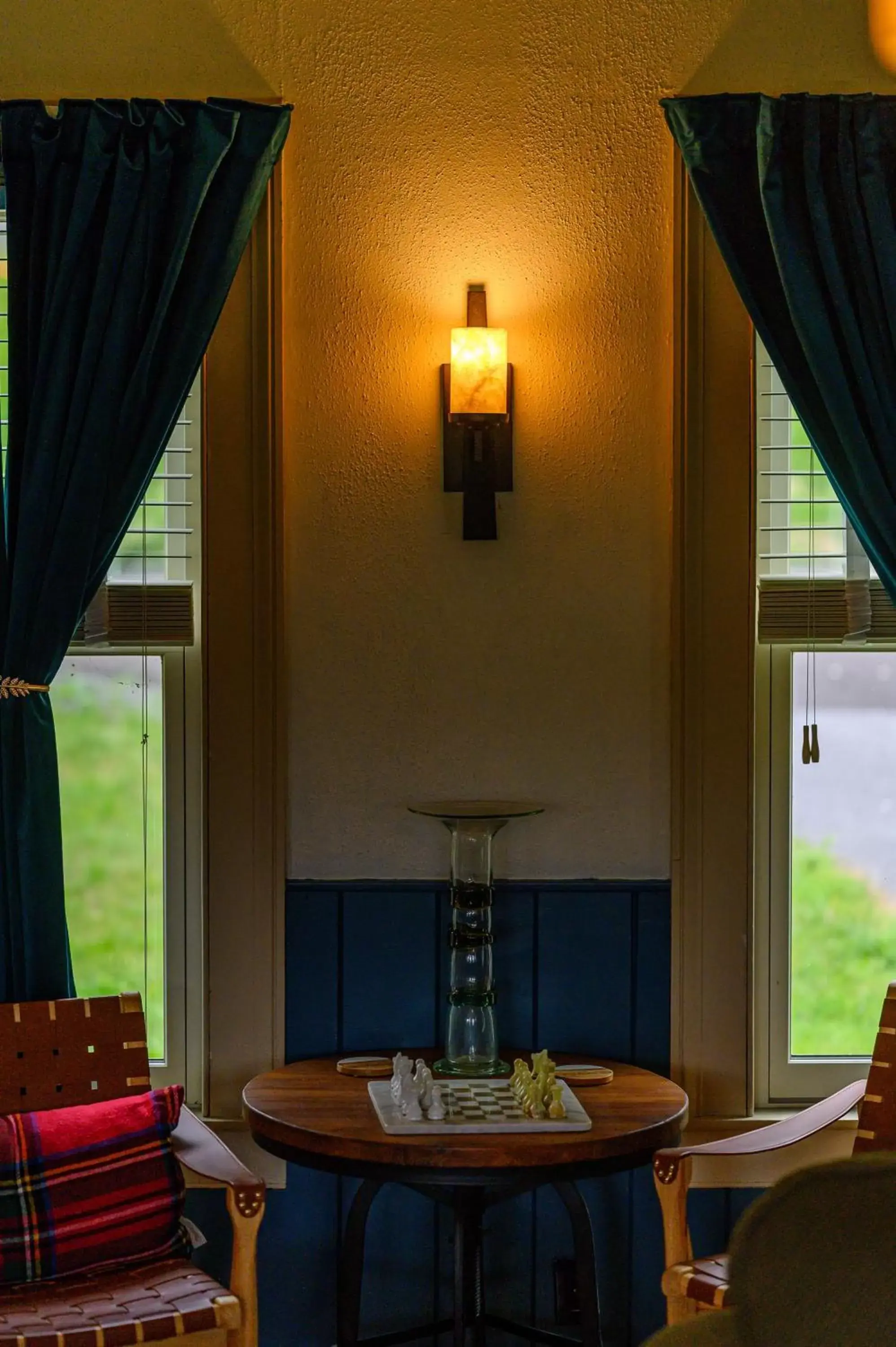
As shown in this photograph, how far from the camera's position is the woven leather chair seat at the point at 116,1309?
2.09 meters

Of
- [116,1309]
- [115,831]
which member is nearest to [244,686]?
[115,831]

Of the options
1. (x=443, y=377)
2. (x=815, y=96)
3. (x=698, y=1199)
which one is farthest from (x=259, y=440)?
(x=698, y=1199)

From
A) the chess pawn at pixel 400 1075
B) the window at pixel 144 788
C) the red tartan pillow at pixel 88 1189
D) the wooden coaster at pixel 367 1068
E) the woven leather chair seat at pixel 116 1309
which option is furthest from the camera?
the window at pixel 144 788

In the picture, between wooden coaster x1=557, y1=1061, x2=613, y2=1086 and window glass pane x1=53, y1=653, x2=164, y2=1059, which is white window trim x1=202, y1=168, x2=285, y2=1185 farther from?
wooden coaster x1=557, y1=1061, x2=613, y2=1086

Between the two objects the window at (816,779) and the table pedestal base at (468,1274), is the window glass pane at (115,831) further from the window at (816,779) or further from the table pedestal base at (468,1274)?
A: the window at (816,779)

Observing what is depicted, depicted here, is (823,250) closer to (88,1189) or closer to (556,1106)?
(556,1106)

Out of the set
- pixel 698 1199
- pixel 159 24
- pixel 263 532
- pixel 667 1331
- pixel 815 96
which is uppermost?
pixel 159 24

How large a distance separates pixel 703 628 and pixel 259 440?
1.05 metres

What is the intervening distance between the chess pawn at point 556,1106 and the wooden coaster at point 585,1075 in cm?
21

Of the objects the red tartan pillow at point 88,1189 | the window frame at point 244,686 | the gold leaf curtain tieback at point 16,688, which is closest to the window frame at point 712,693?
the window frame at point 244,686

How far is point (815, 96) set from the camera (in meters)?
2.81

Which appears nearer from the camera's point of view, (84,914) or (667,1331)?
(667,1331)

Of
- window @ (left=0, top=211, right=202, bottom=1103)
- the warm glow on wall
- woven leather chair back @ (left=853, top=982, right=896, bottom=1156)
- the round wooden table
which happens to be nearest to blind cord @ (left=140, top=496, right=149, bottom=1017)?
window @ (left=0, top=211, right=202, bottom=1103)

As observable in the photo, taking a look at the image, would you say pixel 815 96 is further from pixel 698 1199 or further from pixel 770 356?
pixel 698 1199
